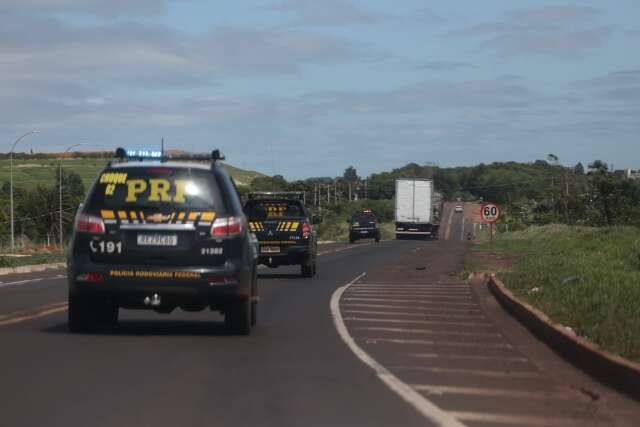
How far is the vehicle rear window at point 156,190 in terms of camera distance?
12.2 metres

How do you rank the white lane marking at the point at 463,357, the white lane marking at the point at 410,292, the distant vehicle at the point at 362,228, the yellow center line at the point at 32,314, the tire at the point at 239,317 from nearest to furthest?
the white lane marking at the point at 463,357 → the tire at the point at 239,317 → the yellow center line at the point at 32,314 → the white lane marking at the point at 410,292 → the distant vehicle at the point at 362,228

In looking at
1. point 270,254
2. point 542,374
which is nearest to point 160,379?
point 542,374

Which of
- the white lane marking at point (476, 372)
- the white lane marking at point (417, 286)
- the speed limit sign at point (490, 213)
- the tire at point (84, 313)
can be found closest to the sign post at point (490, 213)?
the speed limit sign at point (490, 213)

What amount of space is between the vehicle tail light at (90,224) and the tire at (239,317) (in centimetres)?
176

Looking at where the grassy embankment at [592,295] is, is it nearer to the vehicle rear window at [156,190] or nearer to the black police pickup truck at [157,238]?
the black police pickup truck at [157,238]

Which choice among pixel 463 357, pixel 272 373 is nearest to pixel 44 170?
pixel 463 357

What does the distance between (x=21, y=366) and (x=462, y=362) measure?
4278 mm

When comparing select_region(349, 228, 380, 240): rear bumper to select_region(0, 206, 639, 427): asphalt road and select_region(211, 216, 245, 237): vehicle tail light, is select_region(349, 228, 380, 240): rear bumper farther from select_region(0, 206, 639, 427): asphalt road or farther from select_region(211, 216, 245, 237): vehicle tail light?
select_region(211, 216, 245, 237): vehicle tail light

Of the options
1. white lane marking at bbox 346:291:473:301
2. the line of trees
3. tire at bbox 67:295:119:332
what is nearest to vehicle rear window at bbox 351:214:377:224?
the line of trees

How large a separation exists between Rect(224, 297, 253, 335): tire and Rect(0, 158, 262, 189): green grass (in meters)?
102

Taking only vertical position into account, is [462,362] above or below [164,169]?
below

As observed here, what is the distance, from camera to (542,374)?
34.3 ft

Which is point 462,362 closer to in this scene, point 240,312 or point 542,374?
point 542,374

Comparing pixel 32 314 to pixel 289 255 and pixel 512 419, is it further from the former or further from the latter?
pixel 289 255
